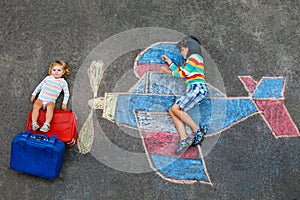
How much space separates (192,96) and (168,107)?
42 cm

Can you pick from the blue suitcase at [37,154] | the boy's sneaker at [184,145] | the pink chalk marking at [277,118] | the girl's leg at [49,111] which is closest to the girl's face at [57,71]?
the girl's leg at [49,111]

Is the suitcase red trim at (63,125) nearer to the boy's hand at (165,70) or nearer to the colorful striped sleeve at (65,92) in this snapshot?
the colorful striped sleeve at (65,92)

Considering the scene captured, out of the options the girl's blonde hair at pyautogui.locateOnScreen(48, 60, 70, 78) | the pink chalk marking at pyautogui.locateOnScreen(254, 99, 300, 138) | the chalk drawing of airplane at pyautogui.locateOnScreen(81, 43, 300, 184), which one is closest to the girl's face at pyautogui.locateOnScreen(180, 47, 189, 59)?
the chalk drawing of airplane at pyautogui.locateOnScreen(81, 43, 300, 184)

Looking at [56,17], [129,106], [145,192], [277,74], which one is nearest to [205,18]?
[277,74]

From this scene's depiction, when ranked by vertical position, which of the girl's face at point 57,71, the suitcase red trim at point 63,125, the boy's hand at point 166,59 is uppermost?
the boy's hand at point 166,59

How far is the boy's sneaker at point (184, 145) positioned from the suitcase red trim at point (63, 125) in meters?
1.44

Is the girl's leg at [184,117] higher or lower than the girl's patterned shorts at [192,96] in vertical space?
lower

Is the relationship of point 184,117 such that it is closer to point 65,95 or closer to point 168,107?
point 168,107

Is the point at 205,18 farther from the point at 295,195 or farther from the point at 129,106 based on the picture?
the point at 295,195

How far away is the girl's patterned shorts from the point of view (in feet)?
16.8

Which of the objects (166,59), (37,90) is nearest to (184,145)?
(166,59)

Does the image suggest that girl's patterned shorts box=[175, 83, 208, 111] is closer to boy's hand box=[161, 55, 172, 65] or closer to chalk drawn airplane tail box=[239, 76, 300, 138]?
boy's hand box=[161, 55, 172, 65]

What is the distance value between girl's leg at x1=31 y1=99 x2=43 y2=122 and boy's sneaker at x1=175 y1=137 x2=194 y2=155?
1996 mm

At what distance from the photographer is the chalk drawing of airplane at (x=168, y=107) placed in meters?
5.07
